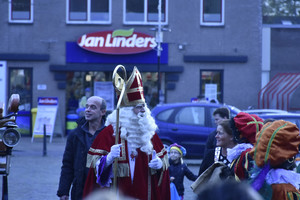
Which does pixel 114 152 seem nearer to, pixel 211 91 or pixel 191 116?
pixel 191 116

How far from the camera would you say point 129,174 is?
5137 millimetres

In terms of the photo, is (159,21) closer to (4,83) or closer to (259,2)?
(259,2)

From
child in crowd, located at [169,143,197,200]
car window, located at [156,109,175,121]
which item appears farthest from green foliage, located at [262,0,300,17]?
child in crowd, located at [169,143,197,200]

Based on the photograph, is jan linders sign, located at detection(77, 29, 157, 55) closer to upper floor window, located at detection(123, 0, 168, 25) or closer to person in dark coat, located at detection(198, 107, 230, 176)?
upper floor window, located at detection(123, 0, 168, 25)

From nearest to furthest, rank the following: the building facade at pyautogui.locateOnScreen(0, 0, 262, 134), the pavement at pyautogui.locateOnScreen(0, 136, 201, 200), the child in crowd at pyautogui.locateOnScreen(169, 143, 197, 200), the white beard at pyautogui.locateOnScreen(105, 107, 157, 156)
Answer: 1. the white beard at pyautogui.locateOnScreen(105, 107, 157, 156)
2. the child in crowd at pyautogui.locateOnScreen(169, 143, 197, 200)
3. the pavement at pyautogui.locateOnScreen(0, 136, 201, 200)
4. the building facade at pyautogui.locateOnScreen(0, 0, 262, 134)

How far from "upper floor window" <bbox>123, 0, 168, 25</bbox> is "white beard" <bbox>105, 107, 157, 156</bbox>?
19.2 m

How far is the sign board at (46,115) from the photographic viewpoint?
69.6 ft

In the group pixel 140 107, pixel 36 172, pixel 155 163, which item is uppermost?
pixel 140 107

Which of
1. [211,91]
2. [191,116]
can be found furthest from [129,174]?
[211,91]

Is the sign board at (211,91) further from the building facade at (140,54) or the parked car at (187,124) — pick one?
the parked car at (187,124)

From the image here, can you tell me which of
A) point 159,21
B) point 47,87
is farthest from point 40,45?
point 159,21

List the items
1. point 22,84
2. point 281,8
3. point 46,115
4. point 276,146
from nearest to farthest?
1. point 276,146
2. point 46,115
3. point 22,84
4. point 281,8

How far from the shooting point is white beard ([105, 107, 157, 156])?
17.2 feet

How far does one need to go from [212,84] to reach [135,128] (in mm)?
19412
